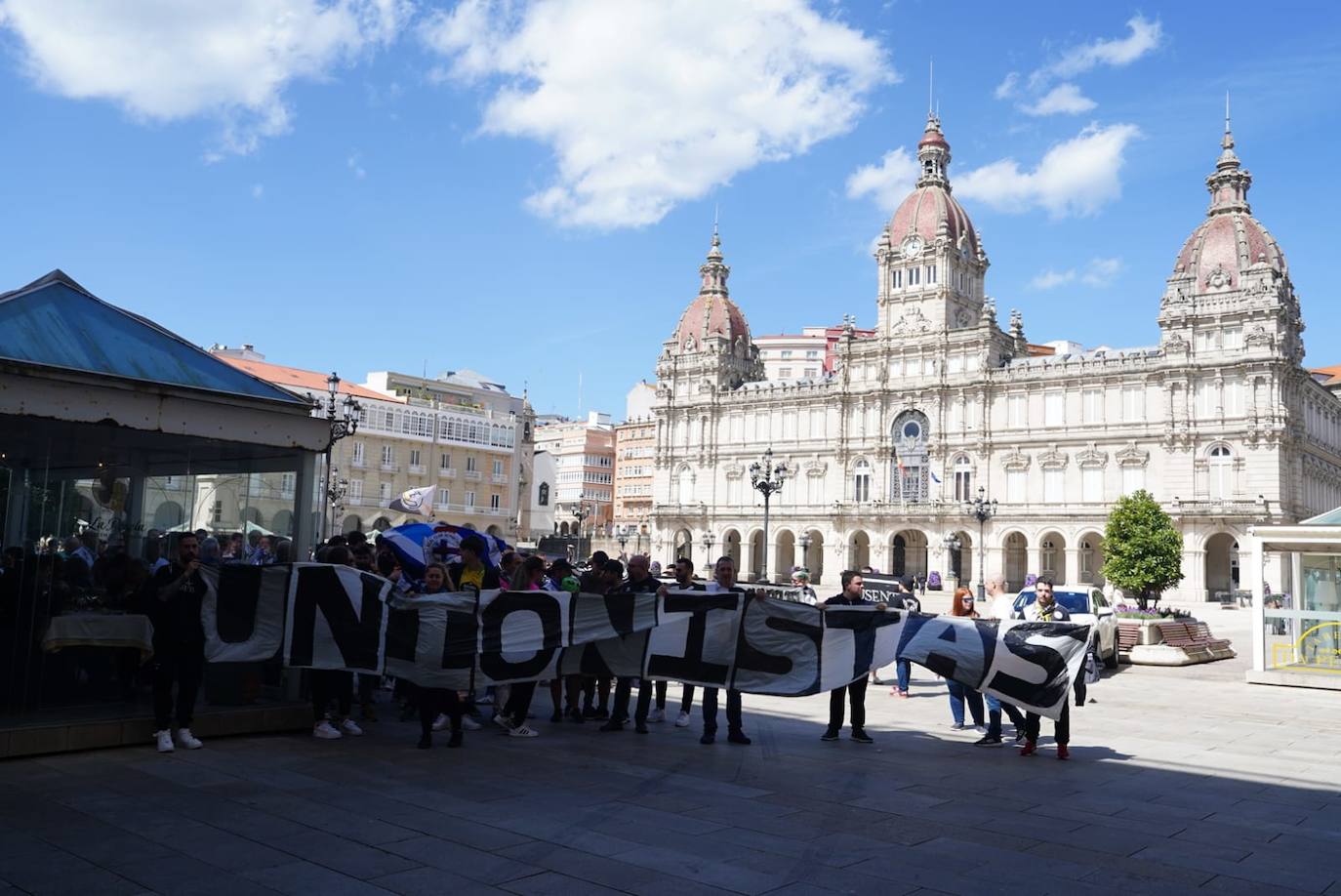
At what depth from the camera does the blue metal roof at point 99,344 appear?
29.4 feet

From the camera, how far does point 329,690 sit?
32.4 feet

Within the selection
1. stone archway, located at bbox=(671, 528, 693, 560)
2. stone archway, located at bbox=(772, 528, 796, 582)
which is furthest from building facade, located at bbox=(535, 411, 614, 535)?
stone archway, located at bbox=(772, 528, 796, 582)

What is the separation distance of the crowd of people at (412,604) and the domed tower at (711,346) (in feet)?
207

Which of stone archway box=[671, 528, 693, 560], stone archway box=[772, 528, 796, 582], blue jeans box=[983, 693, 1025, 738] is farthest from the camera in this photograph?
stone archway box=[671, 528, 693, 560]

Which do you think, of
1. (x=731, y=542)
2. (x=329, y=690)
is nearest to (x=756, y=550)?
(x=731, y=542)

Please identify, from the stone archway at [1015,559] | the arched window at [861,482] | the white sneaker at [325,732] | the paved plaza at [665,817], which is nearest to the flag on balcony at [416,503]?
the paved plaza at [665,817]

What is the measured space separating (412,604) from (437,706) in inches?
38.6

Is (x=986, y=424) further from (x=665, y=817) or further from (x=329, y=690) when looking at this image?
(x=665, y=817)

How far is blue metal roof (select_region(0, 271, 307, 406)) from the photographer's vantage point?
8969 millimetres

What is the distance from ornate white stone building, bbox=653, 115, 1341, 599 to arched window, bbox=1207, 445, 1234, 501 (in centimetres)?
11

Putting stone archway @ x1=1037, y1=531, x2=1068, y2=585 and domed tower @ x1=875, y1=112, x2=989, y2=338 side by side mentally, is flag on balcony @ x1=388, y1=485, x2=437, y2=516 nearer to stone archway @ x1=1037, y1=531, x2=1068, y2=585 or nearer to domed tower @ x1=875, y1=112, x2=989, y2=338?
stone archway @ x1=1037, y1=531, x2=1068, y2=585

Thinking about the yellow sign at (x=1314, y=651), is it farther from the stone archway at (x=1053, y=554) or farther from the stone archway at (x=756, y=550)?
the stone archway at (x=756, y=550)

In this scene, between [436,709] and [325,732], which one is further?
[436,709]

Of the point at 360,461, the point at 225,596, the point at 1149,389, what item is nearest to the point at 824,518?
the point at 1149,389
